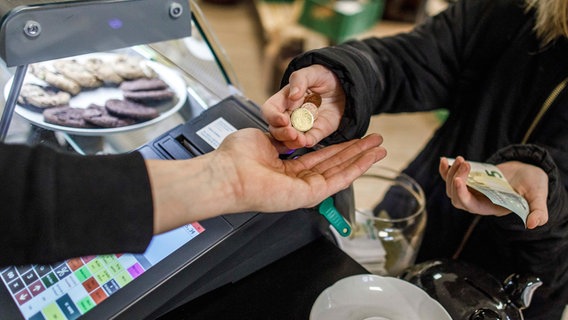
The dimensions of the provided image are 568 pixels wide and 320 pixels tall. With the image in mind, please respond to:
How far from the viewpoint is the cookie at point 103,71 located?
988mm

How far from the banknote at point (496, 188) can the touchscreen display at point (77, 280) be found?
16.9 inches

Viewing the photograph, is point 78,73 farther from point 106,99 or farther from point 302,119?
point 302,119

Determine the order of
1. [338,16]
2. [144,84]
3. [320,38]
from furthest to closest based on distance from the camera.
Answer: [320,38] → [338,16] → [144,84]

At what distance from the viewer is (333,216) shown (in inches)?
31.6

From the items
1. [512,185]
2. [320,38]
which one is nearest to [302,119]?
[512,185]

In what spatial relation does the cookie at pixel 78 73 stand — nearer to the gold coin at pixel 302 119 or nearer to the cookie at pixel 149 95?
the cookie at pixel 149 95

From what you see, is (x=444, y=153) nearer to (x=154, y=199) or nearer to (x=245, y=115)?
(x=245, y=115)

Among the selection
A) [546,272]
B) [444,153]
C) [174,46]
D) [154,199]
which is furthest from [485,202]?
[174,46]

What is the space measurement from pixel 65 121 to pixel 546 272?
930mm

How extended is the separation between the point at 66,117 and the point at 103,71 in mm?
140

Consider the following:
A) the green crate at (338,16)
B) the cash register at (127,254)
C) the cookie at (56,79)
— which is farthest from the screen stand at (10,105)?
the green crate at (338,16)

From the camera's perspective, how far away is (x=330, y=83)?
90 centimetres

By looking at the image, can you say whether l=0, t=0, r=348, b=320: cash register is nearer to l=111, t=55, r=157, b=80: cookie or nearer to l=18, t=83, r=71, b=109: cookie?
l=18, t=83, r=71, b=109: cookie

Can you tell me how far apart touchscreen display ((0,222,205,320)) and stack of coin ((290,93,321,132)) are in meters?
0.23
